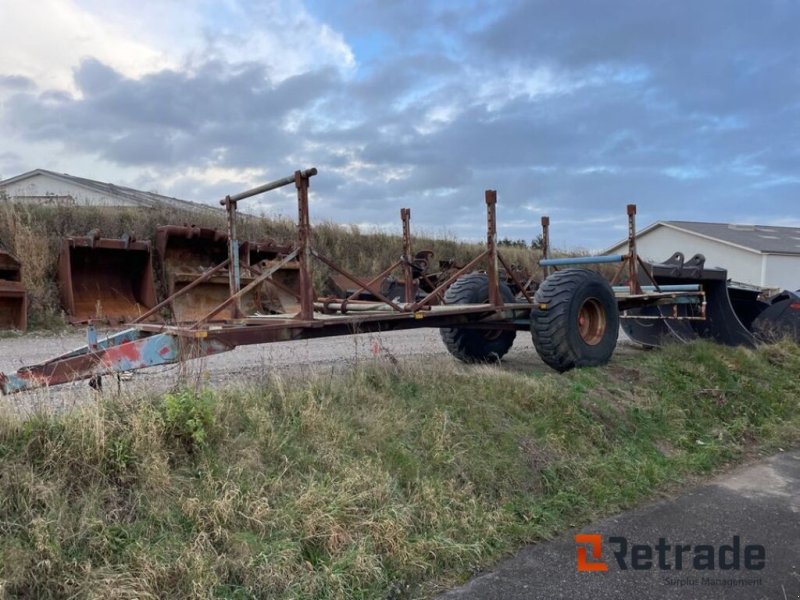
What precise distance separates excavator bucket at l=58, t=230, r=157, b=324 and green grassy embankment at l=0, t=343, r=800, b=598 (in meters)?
7.65

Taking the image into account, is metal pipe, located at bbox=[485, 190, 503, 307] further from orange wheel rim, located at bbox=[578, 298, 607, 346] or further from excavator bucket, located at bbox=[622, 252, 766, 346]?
excavator bucket, located at bbox=[622, 252, 766, 346]

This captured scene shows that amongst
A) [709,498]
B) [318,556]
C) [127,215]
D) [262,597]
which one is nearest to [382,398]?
[318,556]

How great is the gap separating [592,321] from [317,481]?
4518 millimetres

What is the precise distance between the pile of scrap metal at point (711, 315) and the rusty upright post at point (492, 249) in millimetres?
3882

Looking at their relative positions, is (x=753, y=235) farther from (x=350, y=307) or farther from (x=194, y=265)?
(x=350, y=307)

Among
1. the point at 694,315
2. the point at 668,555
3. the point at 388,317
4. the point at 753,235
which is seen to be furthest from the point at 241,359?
the point at 753,235

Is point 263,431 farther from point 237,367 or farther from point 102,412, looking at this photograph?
point 237,367

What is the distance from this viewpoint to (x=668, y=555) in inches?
149

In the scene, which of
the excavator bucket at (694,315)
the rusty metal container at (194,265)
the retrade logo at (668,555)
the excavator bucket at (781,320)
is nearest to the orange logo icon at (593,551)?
the retrade logo at (668,555)

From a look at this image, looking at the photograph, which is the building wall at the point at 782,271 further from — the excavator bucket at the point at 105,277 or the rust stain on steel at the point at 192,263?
the excavator bucket at the point at 105,277

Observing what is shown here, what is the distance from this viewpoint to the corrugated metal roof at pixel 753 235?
101ft

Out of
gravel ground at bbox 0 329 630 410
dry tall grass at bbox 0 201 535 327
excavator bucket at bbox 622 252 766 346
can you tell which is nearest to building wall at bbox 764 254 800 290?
dry tall grass at bbox 0 201 535 327

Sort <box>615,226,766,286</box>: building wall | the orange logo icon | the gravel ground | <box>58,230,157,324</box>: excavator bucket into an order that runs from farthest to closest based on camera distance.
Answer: <box>615,226,766,286</box>: building wall → <box>58,230,157,324</box>: excavator bucket → the gravel ground → the orange logo icon

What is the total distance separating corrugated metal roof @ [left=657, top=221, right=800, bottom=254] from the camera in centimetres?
3073
